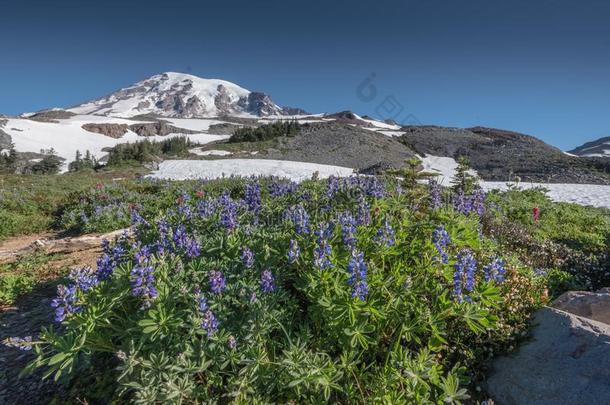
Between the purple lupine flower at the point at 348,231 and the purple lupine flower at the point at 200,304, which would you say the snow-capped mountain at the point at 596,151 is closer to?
the purple lupine flower at the point at 348,231

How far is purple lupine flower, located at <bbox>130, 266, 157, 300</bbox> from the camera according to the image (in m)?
3.08

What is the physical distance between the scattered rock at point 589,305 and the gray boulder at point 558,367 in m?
0.84

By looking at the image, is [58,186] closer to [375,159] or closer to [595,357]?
[595,357]

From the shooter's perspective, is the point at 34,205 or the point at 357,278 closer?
the point at 357,278

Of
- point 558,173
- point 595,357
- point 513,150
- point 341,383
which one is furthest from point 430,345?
point 513,150

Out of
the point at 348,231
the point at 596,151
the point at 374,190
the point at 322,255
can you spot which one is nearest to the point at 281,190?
the point at 374,190

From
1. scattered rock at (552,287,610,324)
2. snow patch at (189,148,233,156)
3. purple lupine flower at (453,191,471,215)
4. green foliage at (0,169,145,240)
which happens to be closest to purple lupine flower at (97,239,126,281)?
purple lupine flower at (453,191,471,215)

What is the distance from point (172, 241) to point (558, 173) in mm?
30143

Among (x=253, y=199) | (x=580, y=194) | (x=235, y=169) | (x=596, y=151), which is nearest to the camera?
(x=253, y=199)

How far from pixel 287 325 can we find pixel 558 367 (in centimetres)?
268

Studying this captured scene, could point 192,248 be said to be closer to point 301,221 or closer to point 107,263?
point 107,263

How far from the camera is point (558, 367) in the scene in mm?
3443

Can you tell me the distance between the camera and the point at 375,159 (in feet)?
107

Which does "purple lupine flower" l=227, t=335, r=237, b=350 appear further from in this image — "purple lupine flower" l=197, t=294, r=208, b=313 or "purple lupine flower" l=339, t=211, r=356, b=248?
"purple lupine flower" l=339, t=211, r=356, b=248
